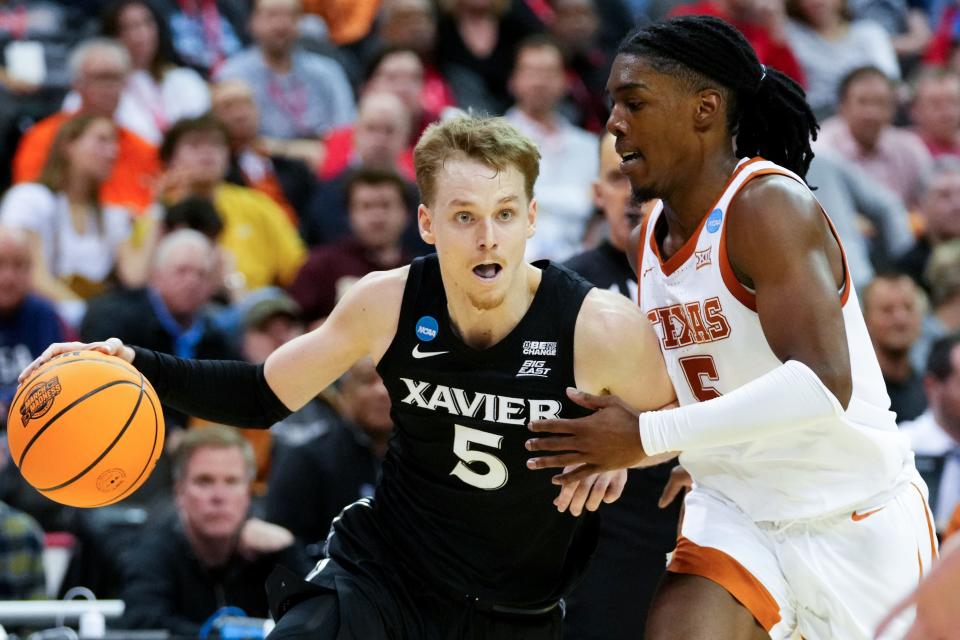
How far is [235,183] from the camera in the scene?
967 cm

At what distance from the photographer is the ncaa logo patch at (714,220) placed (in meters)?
4.04

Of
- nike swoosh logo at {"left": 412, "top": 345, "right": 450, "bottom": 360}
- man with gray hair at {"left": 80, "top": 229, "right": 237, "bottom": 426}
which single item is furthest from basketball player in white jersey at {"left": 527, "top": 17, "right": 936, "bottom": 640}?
man with gray hair at {"left": 80, "top": 229, "right": 237, "bottom": 426}

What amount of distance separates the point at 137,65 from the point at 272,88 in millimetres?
1000

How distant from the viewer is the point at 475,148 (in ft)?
13.7

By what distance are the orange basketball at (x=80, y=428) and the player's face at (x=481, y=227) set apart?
1.01 meters

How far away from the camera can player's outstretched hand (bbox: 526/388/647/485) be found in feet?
12.7

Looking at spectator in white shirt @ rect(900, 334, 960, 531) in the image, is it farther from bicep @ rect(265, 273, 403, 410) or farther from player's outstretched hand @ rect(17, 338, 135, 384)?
player's outstretched hand @ rect(17, 338, 135, 384)

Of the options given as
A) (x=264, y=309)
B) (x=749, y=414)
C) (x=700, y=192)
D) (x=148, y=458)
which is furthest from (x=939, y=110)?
(x=148, y=458)

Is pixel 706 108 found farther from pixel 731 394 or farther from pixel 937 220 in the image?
pixel 937 220

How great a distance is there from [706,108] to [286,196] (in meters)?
6.19

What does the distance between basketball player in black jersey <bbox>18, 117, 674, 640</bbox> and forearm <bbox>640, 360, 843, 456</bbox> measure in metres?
0.33

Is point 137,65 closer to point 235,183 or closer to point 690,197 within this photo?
point 235,183

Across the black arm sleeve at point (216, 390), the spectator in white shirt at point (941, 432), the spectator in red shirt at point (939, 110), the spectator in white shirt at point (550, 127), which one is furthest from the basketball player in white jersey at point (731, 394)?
the spectator in red shirt at point (939, 110)

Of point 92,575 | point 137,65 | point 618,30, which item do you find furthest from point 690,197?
point 618,30
